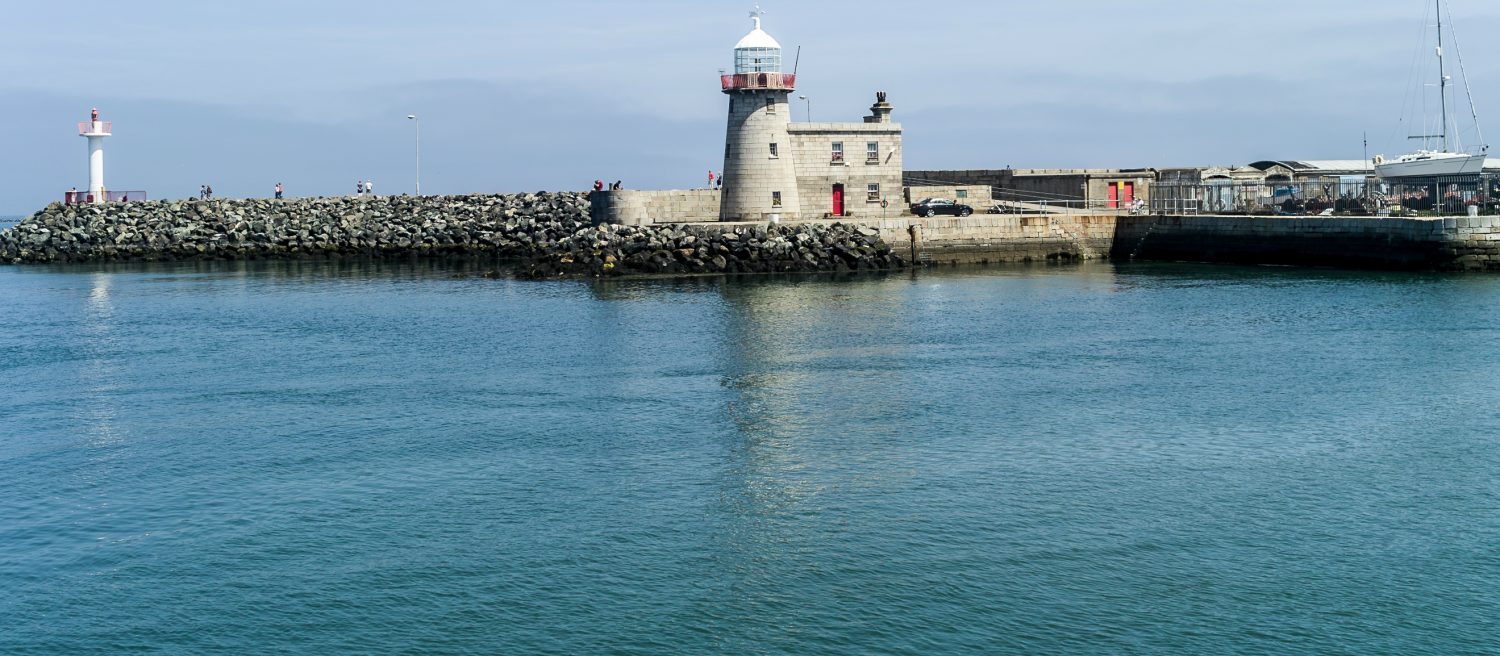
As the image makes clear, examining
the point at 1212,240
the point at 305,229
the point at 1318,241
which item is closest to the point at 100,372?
the point at 305,229

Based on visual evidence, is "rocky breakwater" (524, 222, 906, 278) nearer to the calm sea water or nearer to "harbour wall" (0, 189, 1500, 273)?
"harbour wall" (0, 189, 1500, 273)

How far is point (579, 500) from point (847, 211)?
121 ft

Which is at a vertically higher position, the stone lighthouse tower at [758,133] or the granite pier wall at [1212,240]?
the stone lighthouse tower at [758,133]

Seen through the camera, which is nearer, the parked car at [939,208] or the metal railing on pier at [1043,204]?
the parked car at [939,208]

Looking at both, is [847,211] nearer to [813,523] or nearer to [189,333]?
[189,333]

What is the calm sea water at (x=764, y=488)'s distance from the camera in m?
13.5

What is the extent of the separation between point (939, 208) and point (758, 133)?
986 cm

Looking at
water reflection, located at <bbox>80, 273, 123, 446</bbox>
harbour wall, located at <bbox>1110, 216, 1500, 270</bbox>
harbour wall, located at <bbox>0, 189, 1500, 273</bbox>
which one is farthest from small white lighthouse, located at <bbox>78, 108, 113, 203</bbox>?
harbour wall, located at <bbox>1110, 216, 1500, 270</bbox>

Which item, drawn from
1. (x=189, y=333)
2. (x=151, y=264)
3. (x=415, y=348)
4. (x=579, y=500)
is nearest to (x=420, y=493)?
(x=579, y=500)

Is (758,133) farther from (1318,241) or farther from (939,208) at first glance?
(1318,241)

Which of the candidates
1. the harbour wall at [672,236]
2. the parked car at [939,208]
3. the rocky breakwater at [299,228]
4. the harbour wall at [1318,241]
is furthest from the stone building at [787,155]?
the rocky breakwater at [299,228]

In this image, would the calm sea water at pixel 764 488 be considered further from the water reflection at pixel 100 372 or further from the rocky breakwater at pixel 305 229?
the rocky breakwater at pixel 305 229

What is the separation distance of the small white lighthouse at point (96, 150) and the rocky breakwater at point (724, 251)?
3306cm

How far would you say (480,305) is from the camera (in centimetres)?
3962
